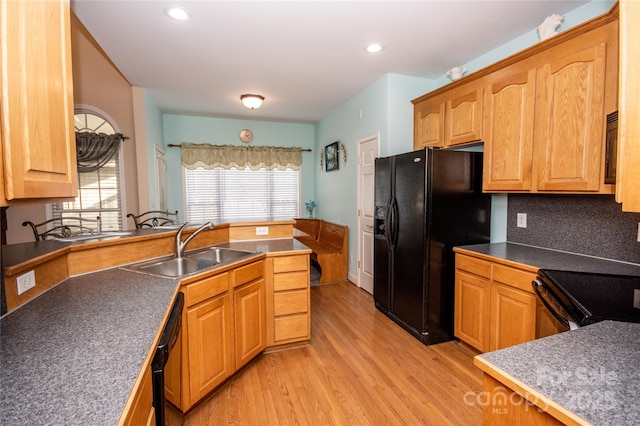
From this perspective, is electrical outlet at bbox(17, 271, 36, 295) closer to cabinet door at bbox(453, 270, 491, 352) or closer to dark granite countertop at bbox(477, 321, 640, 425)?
dark granite countertop at bbox(477, 321, 640, 425)

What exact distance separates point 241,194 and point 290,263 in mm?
3670

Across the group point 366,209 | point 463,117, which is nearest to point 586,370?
point 463,117

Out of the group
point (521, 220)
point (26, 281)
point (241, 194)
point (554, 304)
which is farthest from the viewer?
point (241, 194)

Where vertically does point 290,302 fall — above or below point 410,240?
below

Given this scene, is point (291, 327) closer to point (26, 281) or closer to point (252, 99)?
point (26, 281)

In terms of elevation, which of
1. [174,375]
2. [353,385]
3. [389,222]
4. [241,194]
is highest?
[241,194]

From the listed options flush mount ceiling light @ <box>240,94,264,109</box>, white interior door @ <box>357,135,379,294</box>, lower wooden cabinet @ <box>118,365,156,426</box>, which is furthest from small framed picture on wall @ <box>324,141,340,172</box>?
lower wooden cabinet @ <box>118,365,156,426</box>

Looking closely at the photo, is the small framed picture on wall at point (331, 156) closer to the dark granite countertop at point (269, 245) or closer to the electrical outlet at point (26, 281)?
the dark granite countertop at point (269, 245)

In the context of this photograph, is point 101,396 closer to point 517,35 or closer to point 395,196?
point 395,196

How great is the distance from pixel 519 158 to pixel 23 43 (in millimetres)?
2710

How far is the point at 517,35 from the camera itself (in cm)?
263

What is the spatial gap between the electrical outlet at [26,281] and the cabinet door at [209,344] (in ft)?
2.27

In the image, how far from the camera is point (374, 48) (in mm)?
2822

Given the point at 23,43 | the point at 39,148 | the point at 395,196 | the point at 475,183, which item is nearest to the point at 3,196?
the point at 39,148
